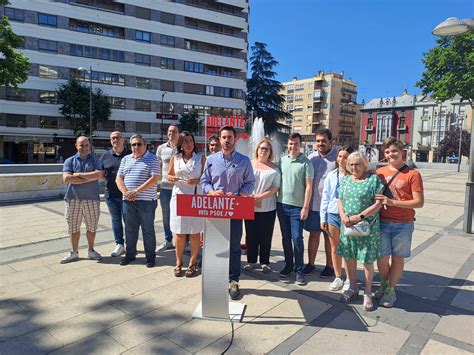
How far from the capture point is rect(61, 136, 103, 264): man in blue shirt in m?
4.62

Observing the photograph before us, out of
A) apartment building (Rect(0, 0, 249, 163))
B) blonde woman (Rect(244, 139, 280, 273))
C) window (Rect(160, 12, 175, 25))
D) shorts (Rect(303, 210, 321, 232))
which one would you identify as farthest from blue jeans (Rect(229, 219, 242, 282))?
window (Rect(160, 12, 175, 25))

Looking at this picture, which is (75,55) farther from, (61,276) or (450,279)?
(450,279)

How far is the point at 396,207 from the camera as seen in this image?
3457 millimetres

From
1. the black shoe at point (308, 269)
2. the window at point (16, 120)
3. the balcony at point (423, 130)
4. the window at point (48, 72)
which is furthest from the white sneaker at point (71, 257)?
the balcony at point (423, 130)

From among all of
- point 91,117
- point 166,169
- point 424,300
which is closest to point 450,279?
point 424,300

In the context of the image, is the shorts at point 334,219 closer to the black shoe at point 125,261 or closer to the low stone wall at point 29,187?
the black shoe at point 125,261

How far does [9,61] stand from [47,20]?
886 inches

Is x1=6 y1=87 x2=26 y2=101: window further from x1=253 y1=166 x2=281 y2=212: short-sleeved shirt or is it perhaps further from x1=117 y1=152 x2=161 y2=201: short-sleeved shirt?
x1=253 y1=166 x2=281 y2=212: short-sleeved shirt

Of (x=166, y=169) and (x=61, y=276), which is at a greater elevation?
(x=166, y=169)

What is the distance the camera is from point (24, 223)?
23.0 ft

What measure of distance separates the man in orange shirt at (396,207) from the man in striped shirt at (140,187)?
295 cm

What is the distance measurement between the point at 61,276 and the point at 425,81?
2746 centimetres

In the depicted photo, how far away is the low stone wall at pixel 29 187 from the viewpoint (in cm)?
951

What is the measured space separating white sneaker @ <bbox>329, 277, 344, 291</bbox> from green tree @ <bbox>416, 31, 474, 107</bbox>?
75.4ft
